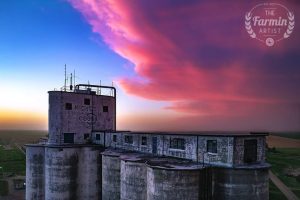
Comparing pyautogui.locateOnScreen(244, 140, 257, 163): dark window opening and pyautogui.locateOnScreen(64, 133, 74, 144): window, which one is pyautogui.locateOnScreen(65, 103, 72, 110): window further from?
pyautogui.locateOnScreen(244, 140, 257, 163): dark window opening

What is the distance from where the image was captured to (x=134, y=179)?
26.8 meters

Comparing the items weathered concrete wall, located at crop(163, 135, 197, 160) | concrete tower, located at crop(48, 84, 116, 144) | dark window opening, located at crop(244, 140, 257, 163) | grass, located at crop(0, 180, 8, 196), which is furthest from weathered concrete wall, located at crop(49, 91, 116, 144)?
dark window opening, located at crop(244, 140, 257, 163)

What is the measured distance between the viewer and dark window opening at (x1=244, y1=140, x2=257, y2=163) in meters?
24.5

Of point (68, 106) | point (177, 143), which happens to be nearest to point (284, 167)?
point (68, 106)

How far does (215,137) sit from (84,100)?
2181 centimetres

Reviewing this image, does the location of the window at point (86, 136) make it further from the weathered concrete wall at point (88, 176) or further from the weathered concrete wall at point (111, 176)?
the weathered concrete wall at point (111, 176)

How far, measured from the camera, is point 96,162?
38.4 metres

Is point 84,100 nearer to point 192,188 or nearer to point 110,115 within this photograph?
point 110,115

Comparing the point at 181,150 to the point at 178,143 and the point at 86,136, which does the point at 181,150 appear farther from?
the point at 86,136

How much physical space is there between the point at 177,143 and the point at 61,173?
1556 cm

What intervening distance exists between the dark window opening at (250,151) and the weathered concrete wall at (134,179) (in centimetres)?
770

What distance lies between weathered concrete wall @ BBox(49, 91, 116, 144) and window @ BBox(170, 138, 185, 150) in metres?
16.1

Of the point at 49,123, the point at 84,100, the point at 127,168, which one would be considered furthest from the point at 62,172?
the point at 127,168

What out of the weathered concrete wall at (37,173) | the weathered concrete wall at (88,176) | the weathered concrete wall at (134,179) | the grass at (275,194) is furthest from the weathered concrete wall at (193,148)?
the grass at (275,194)
